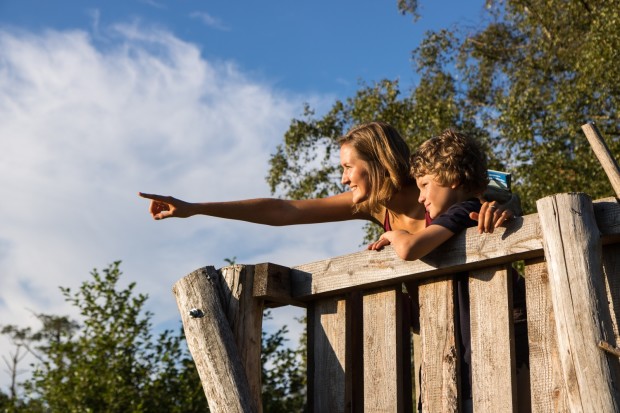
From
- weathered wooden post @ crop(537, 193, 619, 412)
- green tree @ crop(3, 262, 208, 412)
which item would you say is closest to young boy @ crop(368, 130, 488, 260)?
weathered wooden post @ crop(537, 193, 619, 412)

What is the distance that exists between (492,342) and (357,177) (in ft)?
4.40

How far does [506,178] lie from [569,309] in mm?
1245

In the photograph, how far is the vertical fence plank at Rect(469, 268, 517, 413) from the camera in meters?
3.04

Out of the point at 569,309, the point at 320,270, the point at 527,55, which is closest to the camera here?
the point at 569,309

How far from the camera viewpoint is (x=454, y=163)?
3.70 m

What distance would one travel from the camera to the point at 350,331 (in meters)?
3.64

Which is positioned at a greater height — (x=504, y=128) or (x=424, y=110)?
(x=424, y=110)

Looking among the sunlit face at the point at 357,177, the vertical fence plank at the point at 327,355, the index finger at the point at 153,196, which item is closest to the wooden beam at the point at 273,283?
the vertical fence plank at the point at 327,355

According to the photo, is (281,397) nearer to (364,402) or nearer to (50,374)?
(50,374)

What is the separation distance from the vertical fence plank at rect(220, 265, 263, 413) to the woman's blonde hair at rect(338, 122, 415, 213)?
757 millimetres

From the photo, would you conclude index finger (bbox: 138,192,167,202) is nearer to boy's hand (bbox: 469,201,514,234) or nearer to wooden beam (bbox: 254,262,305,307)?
wooden beam (bbox: 254,262,305,307)

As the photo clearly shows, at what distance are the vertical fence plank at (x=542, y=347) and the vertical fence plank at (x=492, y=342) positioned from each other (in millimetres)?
73

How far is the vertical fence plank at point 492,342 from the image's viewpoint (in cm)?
304

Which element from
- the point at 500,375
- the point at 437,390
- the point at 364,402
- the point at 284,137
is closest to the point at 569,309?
the point at 500,375
